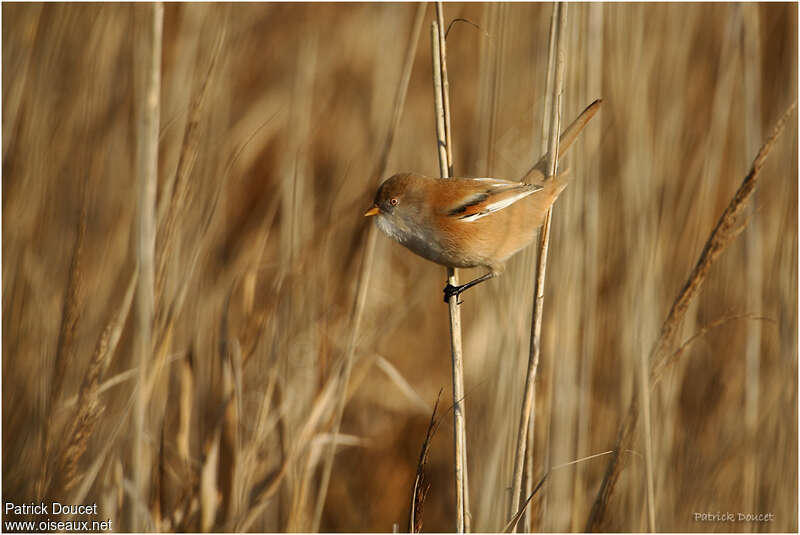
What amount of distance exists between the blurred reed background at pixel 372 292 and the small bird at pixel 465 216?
0.09 metres

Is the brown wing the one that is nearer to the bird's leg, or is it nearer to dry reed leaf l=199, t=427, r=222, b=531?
the bird's leg

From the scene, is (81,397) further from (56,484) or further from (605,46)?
(605,46)

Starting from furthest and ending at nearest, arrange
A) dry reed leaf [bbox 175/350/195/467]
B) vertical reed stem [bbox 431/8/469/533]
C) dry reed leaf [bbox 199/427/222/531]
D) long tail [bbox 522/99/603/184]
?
dry reed leaf [bbox 175/350/195/467], dry reed leaf [bbox 199/427/222/531], long tail [bbox 522/99/603/184], vertical reed stem [bbox 431/8/469/533]

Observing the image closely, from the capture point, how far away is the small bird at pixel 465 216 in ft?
7.00

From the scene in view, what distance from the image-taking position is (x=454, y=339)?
5.55ft

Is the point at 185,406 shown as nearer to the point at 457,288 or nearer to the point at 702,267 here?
the point at 457,288

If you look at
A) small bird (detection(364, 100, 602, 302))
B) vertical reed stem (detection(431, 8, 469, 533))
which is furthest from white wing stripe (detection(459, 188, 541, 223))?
vertical reed stem (detection(431, 8, 469, 533))

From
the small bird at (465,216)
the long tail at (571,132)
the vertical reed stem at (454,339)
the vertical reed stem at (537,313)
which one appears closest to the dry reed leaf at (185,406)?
the small bird at (465,216)

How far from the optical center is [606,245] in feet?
9.30

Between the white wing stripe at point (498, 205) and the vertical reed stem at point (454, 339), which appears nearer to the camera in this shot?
the vertical reed stem at point (454, 339)

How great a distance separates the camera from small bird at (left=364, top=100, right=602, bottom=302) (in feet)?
7.00

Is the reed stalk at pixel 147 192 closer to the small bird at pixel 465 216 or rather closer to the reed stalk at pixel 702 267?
the small bird at pixel 465 216

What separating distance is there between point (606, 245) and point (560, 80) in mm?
1396

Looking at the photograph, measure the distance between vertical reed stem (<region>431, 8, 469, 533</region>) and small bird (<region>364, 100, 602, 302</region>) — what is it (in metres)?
0.35
